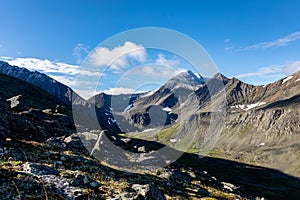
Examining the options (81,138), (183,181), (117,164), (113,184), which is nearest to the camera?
(113,184)

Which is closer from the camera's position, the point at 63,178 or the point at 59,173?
the point at 63,178

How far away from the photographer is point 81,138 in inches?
1829

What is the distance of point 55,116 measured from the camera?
66625 mm

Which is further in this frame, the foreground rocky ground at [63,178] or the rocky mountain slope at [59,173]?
the rocky mountain slope at [59,173]

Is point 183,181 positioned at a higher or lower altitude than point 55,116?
lower

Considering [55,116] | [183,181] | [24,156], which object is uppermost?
[55,116]

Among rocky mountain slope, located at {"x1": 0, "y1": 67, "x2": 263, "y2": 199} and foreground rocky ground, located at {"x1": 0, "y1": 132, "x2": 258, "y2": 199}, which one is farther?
rocky mountain slope, located at {"x1": 0, "y1": 67, "x2": 263, "y2": 199}

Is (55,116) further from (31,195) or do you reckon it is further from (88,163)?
(31,195)

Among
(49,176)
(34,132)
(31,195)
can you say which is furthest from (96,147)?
(31,195)

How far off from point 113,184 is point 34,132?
23.6m

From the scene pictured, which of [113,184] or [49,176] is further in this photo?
[113,184]

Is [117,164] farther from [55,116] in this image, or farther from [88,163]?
[55,116]

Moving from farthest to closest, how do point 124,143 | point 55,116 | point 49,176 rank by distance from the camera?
1. point 55,116
2. point 124,143
3. point 49,176

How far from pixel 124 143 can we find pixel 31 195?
42.2 meters
